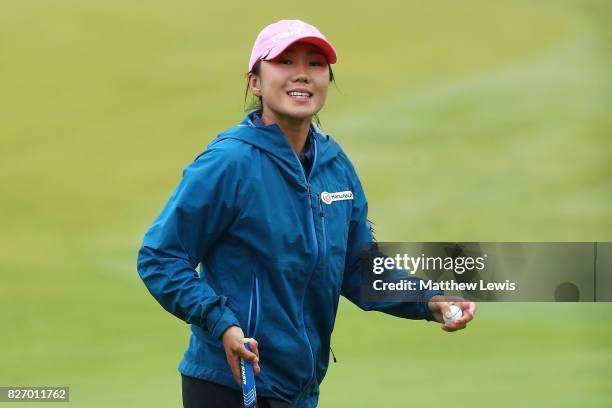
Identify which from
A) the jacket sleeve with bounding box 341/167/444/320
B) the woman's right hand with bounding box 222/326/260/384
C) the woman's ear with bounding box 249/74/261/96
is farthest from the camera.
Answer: the jacket sleeve with bounding box 341/167/444/320

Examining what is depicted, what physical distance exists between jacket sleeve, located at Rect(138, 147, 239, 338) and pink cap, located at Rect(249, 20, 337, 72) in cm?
33

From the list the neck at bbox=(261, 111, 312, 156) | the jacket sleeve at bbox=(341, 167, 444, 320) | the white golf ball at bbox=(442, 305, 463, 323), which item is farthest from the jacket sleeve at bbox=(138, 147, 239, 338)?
the white golf ball at bbox=(442, 305, 463, 323)

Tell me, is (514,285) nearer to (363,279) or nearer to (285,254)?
(363,279)

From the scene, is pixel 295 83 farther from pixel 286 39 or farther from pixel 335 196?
pixel 335 196

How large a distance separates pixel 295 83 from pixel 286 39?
0.12 m

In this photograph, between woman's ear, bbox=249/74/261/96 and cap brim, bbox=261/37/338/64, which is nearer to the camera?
cap brim, bbox=261/37/338/64

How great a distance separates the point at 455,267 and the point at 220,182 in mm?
1044

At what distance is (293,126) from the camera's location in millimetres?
3184

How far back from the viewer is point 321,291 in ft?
10.2

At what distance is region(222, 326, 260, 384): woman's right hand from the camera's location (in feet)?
9.47

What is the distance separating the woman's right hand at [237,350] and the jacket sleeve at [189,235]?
5cm

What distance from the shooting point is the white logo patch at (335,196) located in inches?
125

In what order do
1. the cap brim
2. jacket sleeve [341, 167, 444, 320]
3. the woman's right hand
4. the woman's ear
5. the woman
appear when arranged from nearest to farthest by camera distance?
the woman's right hand < the woman < the cap brim < the woman's ear < jacket sleeve [341, 167, 444, 320]

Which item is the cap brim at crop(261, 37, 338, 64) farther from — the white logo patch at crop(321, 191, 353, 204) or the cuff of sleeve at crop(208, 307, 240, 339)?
the cuff of sleeve at crop(208, 307, 240, 339)
